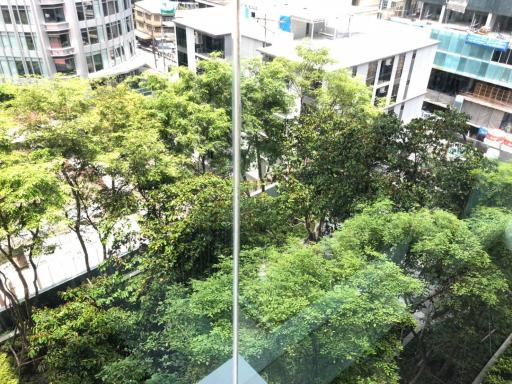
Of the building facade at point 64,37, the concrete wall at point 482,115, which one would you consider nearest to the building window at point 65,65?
the building facade at point 64,37

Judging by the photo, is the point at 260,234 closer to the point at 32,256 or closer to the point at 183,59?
the point at 32,256

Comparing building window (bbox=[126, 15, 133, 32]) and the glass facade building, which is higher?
the glass facade building

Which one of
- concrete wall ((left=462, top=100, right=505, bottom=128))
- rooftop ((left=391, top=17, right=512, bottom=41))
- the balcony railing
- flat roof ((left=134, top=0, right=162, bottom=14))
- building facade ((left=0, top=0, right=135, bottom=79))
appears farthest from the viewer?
flat roof ((left=134, top=0, right=162, bottom=14))

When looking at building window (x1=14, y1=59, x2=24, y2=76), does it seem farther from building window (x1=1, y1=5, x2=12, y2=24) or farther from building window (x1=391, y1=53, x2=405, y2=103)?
building window (x1=391, y1=53, x2=405, y2=103)

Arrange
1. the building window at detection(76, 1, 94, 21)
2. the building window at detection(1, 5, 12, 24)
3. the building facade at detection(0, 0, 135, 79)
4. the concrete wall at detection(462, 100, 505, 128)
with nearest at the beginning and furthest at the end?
the concrete wall at detection(462, 100, 505, 128)
the building window at detection(1, 5, 12, 24)
the building facade at detection(0, 0, 135, 79)
the building window at detection(76, 1, 94, 21)

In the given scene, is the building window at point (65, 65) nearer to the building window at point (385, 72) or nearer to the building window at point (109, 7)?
the building window at point (109, 7)

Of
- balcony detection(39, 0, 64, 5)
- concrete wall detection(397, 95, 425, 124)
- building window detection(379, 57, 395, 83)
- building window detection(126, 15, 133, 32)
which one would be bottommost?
concrete wall detection(397, 95, 425, 124)

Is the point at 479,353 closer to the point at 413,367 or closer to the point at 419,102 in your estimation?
the point at 413,367

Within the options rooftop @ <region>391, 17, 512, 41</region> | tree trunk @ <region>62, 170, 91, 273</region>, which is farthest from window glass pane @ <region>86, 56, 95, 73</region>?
rooftop @ <region>391, 17, 512, 41</region>

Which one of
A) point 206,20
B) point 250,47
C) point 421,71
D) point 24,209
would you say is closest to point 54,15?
point 206,20
